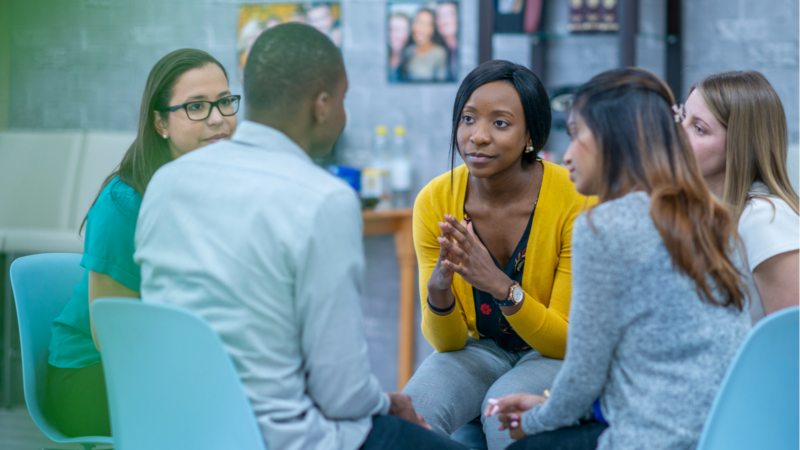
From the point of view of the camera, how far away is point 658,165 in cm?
94

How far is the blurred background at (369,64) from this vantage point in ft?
8.37

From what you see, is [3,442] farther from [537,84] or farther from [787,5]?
[787,5]

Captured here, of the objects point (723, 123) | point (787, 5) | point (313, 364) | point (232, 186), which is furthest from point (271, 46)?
point (787, 5)

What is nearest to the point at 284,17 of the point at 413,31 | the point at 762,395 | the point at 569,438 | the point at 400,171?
the point at 413,31

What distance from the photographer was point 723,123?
4.33ft

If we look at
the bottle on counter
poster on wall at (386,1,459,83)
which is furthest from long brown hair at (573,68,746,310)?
poster on wall at (386,1,459,83)

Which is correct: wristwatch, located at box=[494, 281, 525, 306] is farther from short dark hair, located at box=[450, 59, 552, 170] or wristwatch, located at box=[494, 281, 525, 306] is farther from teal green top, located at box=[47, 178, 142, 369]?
teal green top, located at box=[47, 178, 142, 369]

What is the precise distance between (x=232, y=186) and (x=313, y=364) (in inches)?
10.6

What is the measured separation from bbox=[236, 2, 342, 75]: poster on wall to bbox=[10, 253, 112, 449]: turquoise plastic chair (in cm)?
174

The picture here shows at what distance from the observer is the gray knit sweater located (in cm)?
87

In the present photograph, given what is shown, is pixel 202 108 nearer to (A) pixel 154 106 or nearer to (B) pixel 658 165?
(A) pixel 154 106

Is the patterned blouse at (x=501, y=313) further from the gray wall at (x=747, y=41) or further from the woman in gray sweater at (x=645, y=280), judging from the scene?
the gray wall at (x=747, y=41)

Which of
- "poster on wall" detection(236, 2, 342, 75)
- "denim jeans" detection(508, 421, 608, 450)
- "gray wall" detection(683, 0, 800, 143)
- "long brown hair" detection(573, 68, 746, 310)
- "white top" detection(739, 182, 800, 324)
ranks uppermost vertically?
"poster on wall" detection(236, 2, 342, 75)

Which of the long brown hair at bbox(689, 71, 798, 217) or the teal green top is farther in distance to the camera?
the long brown hair at bbox(689, 71, 798, 217)
